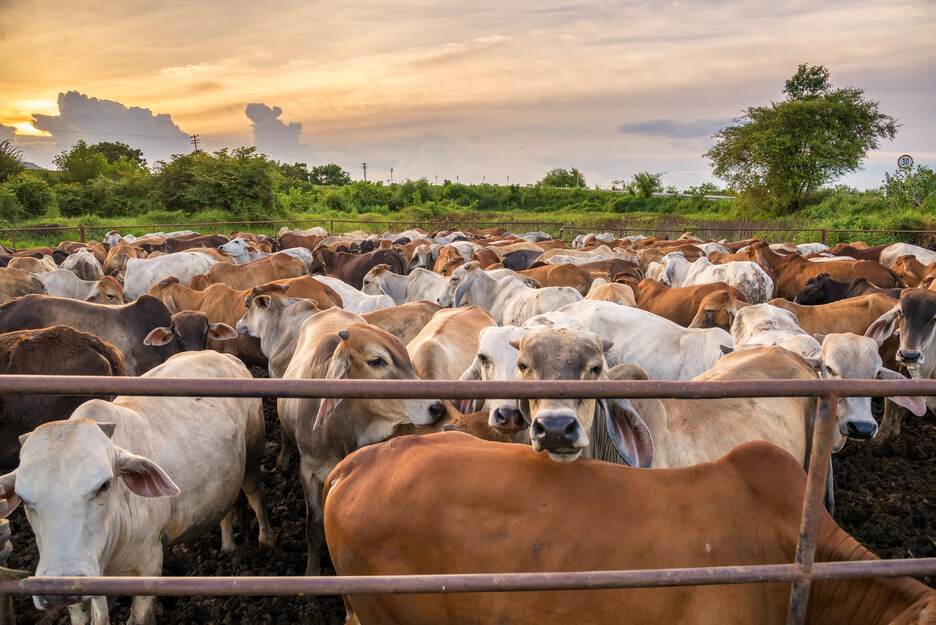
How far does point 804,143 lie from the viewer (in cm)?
3469

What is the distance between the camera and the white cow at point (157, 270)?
12117 mm

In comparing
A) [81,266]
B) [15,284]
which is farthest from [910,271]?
[81,266]

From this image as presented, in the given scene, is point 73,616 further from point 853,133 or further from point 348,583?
point 853,133

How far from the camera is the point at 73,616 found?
3281 mm

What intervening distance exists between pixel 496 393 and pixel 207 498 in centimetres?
314

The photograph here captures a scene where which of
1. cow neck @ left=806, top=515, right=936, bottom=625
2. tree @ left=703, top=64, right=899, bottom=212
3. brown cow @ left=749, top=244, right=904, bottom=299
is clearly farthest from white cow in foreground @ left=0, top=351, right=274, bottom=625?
tree @ left=703, top=64, right=899, bottom=212

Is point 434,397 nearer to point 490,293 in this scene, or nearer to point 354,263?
point 490,293

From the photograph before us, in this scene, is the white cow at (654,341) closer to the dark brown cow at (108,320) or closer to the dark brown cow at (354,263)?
the dark brown cow at (108,320)

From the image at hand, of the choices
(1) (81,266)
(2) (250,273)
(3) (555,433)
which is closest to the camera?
(3) (555,433)

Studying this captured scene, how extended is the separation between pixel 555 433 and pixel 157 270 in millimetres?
12207

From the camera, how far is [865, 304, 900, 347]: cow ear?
664cm

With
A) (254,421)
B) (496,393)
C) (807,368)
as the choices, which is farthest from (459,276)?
(496,393)

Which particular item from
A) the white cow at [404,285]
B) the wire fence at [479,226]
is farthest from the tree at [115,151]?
the white cow at [404,285]

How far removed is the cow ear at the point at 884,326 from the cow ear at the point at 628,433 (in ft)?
16.4
